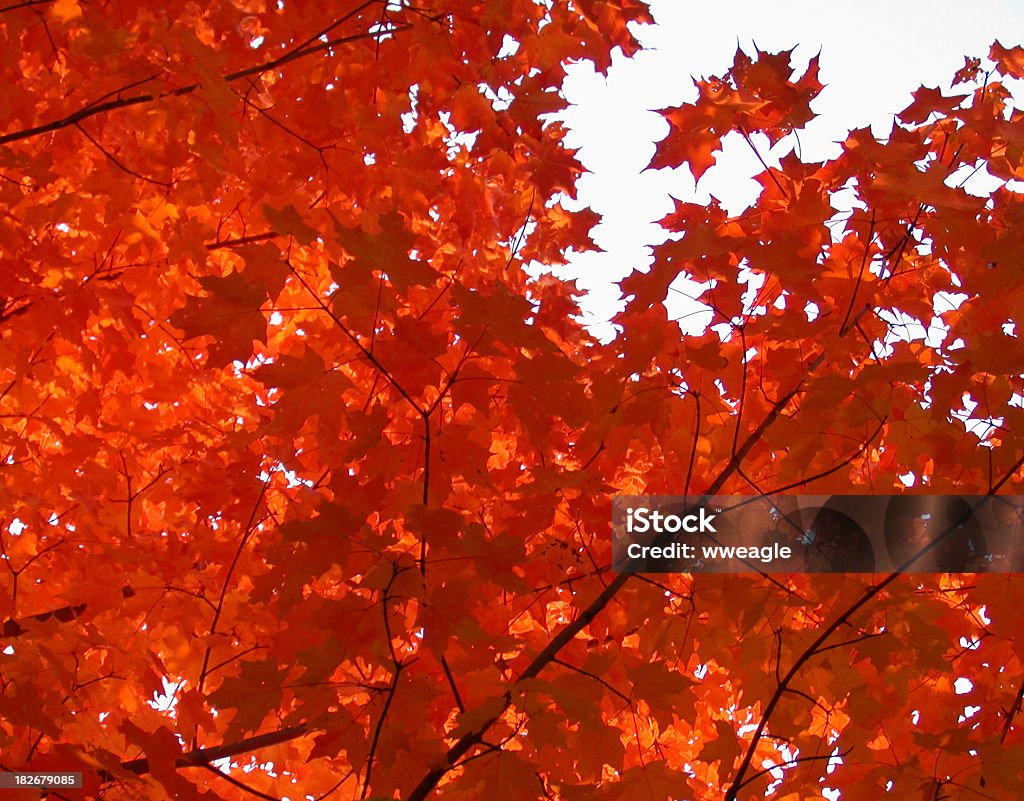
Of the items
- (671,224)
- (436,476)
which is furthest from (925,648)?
(671,224)

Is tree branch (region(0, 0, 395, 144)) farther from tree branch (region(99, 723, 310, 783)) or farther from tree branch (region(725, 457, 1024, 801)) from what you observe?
tree branch (region(725, 457, 1024, 801))

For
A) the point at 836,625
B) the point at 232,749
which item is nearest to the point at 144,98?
the point at 232,749

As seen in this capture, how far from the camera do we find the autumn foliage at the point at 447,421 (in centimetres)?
162

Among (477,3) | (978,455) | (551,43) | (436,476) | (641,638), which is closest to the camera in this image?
(436,476)

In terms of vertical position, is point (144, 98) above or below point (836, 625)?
above

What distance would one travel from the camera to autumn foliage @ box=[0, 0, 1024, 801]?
1.62 metres

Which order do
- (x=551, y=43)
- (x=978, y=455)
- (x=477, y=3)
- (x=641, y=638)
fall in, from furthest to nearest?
(x=551, y=43) < (x=477, y=3) < (x=641, y=638) < (x=978, y=455)

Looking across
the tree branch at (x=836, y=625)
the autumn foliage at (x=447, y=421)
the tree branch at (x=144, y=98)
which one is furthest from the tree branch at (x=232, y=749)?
the tree branch at (x=144, y=98)

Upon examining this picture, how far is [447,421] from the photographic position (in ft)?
7.19

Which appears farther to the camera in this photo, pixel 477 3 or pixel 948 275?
pixel 477 3

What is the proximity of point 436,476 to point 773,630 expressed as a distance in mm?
768

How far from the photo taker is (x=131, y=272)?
2.62 meters

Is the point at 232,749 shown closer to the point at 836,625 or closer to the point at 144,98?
the point at 836,625

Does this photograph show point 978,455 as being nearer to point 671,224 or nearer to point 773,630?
point 773,630
